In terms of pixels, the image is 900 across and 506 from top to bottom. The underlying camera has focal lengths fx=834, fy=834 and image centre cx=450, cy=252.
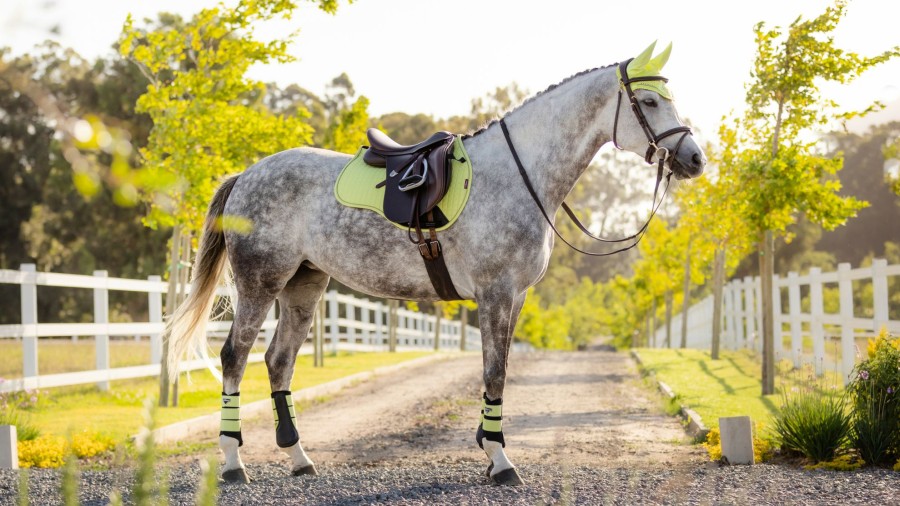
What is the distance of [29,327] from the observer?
31.4ft

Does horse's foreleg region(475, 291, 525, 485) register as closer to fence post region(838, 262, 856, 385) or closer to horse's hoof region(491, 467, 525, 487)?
horse's hoof region(491, 467, 525, 487)

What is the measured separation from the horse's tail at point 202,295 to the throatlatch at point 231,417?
0.53 m

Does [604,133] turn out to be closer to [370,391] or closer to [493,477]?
[493,477]

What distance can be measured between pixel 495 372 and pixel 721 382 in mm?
8583

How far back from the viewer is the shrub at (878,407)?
18.1 ft

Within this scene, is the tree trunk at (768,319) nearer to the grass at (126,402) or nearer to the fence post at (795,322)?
the fence post at (795,322)

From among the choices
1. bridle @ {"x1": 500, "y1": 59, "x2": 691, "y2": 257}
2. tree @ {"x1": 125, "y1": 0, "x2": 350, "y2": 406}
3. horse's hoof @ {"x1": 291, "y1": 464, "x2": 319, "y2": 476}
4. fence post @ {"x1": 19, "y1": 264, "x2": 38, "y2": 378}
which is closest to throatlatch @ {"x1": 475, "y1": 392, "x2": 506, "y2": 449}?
bridle @ {"x1": 500, "y1": 59, "x2": 691, "y2": 257}

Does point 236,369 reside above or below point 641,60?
below

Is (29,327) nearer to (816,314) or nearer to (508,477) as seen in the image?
(508,477)

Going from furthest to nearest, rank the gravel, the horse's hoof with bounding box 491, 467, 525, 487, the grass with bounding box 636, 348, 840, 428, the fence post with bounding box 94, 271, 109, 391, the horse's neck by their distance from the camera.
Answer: the fence post with bounding box 94, 271, 109, 391
the grass with bounding box 636, 348, 840, 428
the horse's neck
the horse's hoof with bounding box 491, 467, 525, 487
the gravel

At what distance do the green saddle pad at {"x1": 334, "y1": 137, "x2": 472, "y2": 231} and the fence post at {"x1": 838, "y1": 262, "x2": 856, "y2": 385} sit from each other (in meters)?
8.00

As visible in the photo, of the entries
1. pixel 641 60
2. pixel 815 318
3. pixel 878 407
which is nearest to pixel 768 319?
pixel 815 318

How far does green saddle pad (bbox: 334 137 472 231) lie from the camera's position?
16.4 feet

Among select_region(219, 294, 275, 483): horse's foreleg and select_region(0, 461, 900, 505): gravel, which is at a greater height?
select_region(219, 294, 275, 483): horse's foreleg
